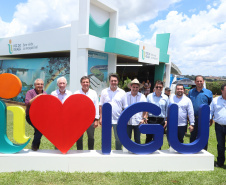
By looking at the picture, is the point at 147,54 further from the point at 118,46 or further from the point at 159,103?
the point at 159,103

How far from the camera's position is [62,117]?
136 inches

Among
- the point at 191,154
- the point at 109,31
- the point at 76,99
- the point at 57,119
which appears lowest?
the point at 191,154

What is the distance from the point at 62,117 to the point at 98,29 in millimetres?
7017

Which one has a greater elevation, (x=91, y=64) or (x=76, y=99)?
(x=91, y=64)

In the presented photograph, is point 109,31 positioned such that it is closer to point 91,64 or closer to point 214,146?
point 91,64

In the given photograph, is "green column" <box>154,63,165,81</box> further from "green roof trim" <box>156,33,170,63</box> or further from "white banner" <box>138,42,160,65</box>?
"white banner" <box>138,42,160,65</box>

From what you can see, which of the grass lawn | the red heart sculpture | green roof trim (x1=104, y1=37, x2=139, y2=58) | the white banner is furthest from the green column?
the red heart sculpture

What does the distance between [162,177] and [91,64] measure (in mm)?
6698

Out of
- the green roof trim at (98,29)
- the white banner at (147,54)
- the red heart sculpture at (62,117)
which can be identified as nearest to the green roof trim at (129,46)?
the white banner at (147,54)

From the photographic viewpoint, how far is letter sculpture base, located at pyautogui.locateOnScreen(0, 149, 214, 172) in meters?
3.41

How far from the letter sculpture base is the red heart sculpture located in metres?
0.23

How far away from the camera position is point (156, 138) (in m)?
3.58

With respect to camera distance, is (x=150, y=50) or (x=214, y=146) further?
(x=150, y=50)

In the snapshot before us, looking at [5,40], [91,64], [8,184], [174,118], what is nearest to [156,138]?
[174,118]
